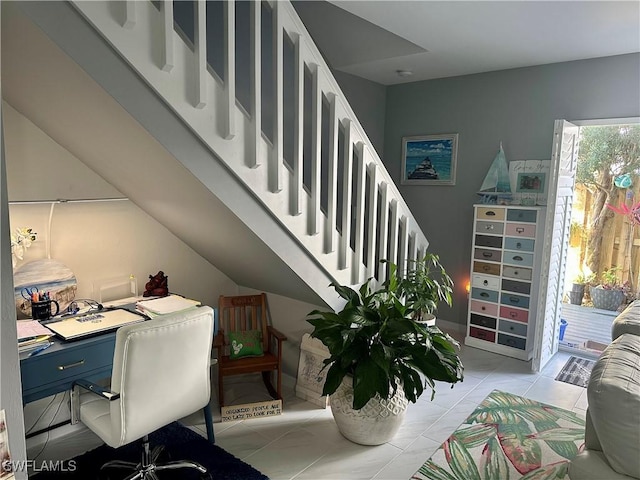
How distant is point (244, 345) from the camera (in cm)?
300

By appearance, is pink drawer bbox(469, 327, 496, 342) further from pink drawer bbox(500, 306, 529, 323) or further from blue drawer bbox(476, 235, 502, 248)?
blue drawer bbox(476, 235, 502, 248)

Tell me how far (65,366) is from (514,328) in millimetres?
3341

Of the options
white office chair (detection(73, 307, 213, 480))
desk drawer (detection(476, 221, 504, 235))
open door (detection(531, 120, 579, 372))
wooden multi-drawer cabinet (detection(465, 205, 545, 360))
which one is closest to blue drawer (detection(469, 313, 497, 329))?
wooden multi-drawer cabinet (detection(465, 205, 545, 360))

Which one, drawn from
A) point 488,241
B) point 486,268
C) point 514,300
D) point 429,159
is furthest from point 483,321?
point 429,159

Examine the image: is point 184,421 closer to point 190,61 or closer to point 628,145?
point 190,61

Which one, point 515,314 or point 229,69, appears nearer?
point 229,69

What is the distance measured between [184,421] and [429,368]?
1526mm

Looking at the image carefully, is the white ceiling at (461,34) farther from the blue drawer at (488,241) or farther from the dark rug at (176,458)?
the dark rug at (176,458)

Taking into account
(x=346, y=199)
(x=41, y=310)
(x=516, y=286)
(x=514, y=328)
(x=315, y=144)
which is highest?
(x=315, y=144)

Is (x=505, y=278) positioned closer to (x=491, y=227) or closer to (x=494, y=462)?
(x=491, y=227)

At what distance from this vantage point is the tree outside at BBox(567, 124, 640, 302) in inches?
177

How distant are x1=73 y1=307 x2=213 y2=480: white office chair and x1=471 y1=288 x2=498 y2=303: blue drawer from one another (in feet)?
8.79

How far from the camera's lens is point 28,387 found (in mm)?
1940

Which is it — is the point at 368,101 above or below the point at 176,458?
above
